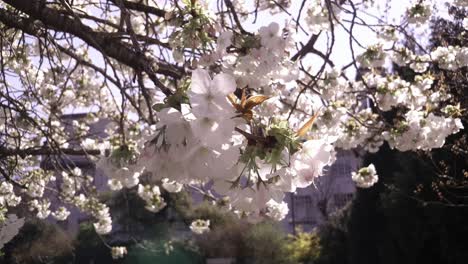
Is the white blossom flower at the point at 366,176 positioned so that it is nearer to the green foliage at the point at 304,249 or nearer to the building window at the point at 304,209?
the green foliage at the point at 304,249

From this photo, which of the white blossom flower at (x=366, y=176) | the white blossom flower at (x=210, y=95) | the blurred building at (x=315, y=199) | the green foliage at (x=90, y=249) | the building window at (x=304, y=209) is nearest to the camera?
the white blossom flower at (x=210, y=95)

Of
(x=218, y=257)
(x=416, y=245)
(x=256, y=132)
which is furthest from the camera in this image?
(x=218, y=257)

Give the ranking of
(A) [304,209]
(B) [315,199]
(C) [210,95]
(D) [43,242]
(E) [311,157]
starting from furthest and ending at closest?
(A) [304,209] → (B) [315,199] → (D) [43,242] → (E) [311,157] → (C) [210,95]

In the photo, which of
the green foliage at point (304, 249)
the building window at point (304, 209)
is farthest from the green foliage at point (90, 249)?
the building window at point (304, 209)

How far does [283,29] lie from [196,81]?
3.01 ft

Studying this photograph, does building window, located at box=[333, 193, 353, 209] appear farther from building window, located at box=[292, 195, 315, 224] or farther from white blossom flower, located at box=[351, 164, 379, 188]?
white blossom flower, located at box=[351, 164, 379, 188]

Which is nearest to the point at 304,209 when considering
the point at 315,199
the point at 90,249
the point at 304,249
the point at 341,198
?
the point at 315,199

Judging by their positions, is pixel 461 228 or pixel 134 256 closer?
pixel 461 228

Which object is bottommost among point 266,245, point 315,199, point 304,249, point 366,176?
point 366,176

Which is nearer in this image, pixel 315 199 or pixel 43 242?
pixel 43 242

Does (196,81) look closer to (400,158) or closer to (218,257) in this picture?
(400,158)

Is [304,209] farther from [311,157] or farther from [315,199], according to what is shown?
[311,157]

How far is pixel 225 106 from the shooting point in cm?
98

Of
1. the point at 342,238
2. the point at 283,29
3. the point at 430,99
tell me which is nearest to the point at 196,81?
the point at 283,29
